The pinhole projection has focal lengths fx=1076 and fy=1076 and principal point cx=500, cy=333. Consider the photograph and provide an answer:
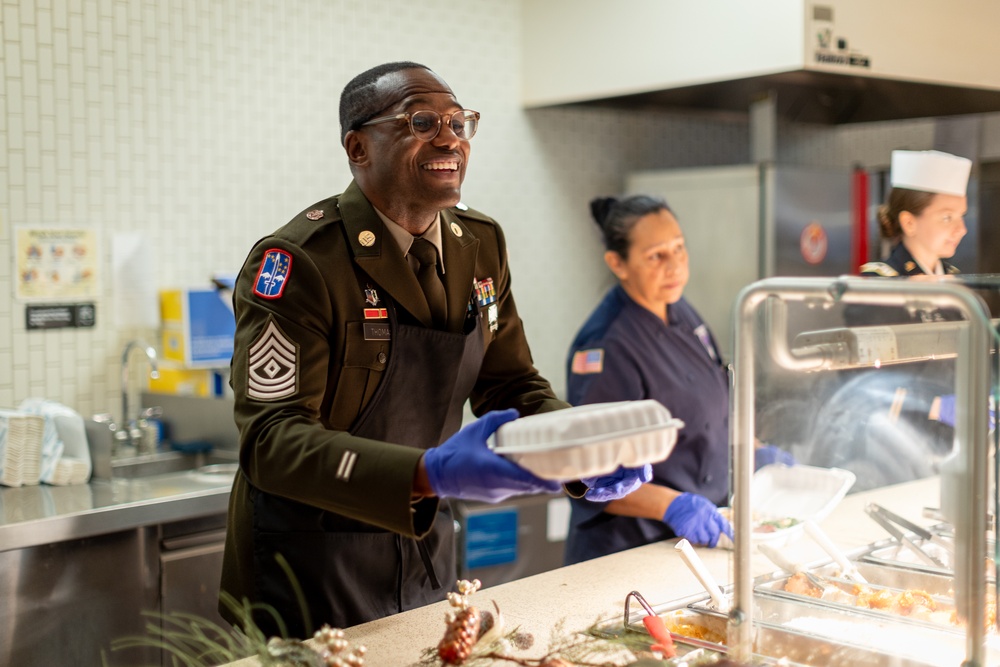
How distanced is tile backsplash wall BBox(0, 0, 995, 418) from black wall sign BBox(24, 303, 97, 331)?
2 centimetres

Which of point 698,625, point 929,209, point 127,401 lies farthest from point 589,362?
point 127,401

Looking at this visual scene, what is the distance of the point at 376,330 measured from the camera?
1.77 m

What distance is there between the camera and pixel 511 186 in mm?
4301

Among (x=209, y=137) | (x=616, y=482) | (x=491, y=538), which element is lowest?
(x=491, y=538)

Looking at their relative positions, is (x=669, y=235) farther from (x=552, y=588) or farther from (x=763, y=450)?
(x=552, y=588)

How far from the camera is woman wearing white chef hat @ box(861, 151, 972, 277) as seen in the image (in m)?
2.83

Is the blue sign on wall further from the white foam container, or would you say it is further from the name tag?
the name tag

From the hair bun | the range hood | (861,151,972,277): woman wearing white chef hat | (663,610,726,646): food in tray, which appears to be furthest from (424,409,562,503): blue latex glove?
the range hood

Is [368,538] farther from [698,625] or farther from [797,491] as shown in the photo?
[797,491]

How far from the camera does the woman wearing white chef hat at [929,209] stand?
2.83m

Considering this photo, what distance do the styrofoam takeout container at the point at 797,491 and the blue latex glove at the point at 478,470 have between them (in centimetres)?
92

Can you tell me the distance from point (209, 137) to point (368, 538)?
6.56 ft

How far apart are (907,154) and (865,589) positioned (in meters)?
1.48

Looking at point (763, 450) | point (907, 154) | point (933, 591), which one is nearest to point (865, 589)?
point (933, 591)
